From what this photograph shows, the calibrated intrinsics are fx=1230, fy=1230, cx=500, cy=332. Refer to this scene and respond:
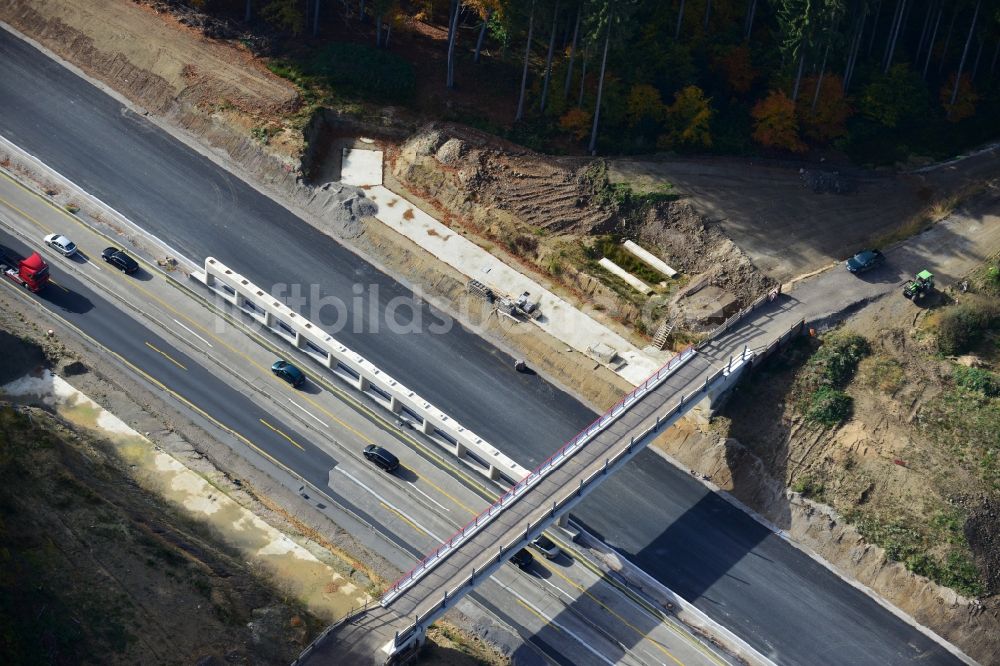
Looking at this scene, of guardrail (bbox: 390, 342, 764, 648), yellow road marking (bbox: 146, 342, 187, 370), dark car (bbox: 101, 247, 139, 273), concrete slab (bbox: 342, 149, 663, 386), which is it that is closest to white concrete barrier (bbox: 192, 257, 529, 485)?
dark car (bbox: 101, 247, 139, 273)

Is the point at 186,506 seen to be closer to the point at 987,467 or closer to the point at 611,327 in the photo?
the point at 611,327

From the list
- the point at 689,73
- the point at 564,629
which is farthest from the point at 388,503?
the point at 689,73

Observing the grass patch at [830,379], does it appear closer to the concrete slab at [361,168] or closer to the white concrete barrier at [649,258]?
the white concrete barrier at [649,258]

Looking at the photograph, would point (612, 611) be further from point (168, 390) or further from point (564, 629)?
point (168, 390)

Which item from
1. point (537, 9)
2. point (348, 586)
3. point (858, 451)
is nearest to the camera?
point (348, 586)

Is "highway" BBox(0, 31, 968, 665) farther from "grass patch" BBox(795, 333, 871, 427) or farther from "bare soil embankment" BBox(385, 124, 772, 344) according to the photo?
"grass patch" BBox(795, 333, 871, 427)

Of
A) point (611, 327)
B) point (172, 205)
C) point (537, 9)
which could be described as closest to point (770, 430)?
point (611, 327)
